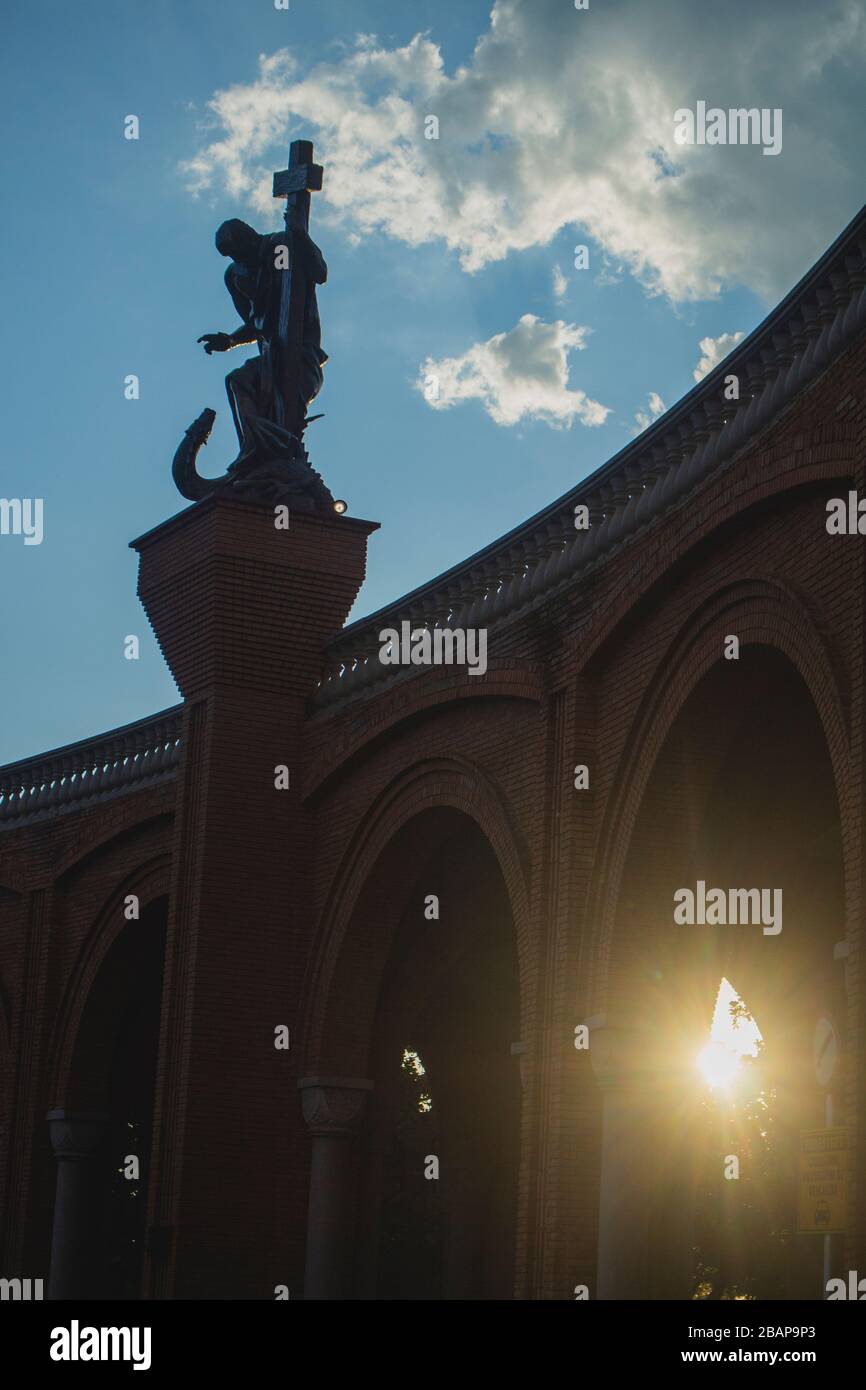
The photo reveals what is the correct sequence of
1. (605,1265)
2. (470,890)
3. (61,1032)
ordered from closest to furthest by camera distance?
(605,1265) < (470,890) < (61,1032)

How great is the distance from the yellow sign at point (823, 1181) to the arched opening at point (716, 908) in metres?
0.86

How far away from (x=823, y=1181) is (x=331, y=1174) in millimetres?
7187

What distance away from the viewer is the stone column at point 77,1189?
19891mm

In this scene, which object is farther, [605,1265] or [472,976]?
[472,976]

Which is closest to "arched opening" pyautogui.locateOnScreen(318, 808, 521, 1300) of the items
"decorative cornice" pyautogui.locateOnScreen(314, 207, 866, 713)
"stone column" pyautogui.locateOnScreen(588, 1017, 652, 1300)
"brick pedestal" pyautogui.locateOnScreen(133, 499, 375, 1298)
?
"brick pedestal" pyautogui.locateOnScreen(133, 499, 375, 1298)

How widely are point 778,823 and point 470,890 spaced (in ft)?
13.3

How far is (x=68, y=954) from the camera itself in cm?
2055

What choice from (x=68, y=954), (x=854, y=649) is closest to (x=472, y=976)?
(x=68, y=954)

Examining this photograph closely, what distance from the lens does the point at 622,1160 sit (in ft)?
41.5

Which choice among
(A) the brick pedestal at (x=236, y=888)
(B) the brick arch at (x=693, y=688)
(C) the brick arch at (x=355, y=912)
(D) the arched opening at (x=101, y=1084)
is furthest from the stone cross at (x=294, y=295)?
(B) the brick arch at (x=693, y=688)
